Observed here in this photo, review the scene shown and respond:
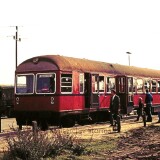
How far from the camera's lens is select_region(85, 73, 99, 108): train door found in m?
21.1

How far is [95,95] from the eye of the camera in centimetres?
2162

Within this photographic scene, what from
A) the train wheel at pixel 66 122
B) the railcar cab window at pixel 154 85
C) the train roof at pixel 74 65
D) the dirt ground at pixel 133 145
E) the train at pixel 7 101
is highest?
the train roof at pixel 74 65

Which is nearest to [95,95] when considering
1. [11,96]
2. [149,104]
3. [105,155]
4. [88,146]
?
[149,104]

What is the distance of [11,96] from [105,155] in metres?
25.9

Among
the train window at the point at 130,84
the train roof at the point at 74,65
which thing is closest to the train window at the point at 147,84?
the train roof at the point at 74,65

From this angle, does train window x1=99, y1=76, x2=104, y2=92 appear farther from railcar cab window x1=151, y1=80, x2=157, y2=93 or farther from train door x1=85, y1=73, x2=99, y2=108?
railcar cab window x1=151, y1=80, x2=157, y2=93

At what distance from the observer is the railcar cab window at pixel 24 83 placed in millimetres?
19359

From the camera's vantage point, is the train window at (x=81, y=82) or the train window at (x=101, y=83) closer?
the train window at (x=81, y=82)

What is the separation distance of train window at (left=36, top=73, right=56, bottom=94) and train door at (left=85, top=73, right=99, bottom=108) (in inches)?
111

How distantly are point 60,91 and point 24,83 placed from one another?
2.11 metres

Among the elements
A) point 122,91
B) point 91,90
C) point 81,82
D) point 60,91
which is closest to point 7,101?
point 122,91

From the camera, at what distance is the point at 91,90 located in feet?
69.5

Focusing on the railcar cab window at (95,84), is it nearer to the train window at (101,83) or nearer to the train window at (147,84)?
the train window at (101,83)

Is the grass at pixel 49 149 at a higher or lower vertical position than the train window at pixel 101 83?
lower
